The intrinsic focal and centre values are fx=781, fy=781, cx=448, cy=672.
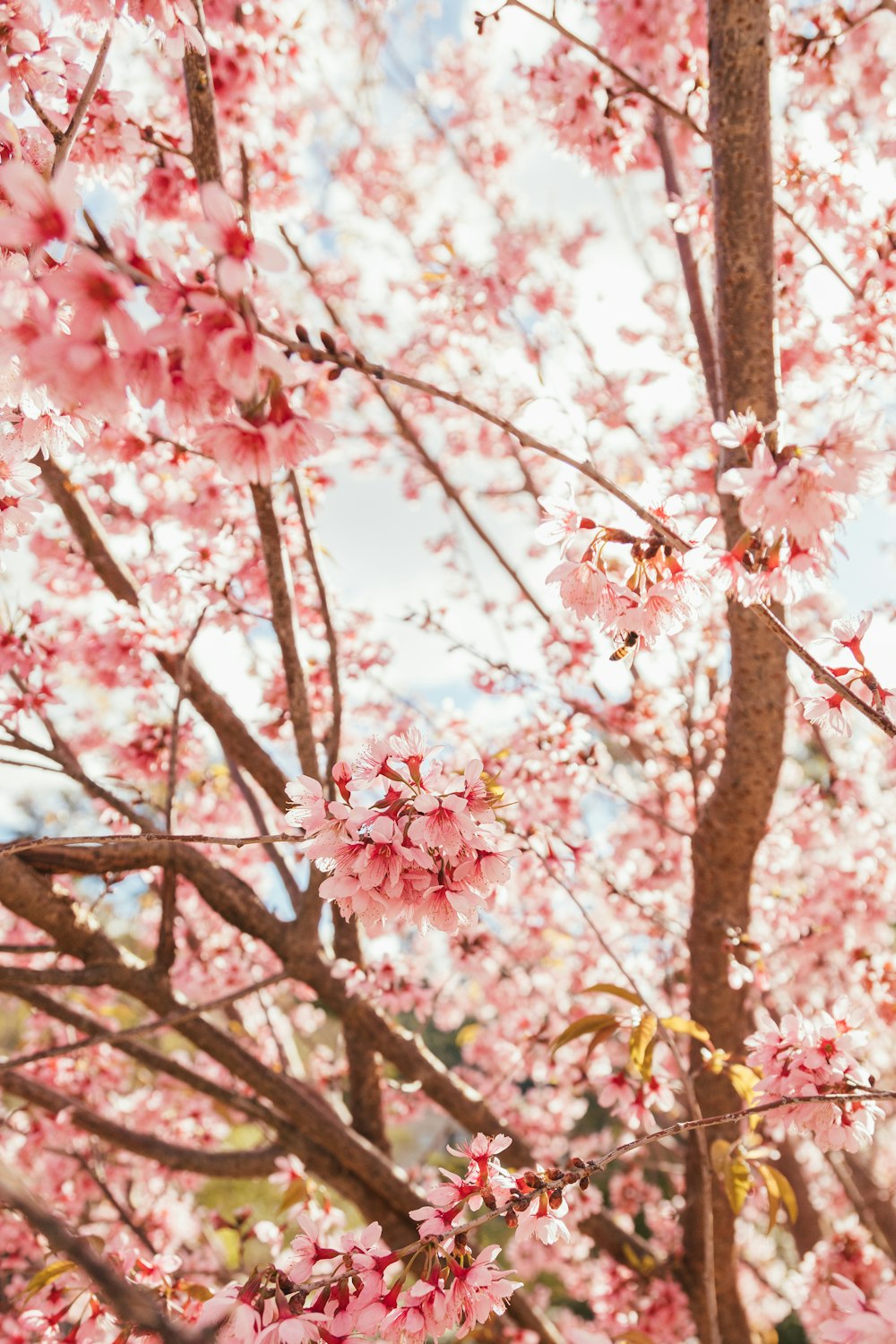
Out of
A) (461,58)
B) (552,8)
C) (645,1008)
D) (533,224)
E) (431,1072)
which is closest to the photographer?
(645,1008)

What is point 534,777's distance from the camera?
279cm

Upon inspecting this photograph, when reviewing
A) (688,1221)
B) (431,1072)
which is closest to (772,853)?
(688,1221)

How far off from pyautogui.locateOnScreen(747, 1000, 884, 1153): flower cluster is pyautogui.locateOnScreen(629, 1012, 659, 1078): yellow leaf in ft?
0.72

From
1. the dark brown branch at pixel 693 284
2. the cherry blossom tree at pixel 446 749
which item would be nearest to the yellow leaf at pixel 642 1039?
the cherry blossom tree at pixel 446 749

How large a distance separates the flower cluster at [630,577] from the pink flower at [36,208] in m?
0.70

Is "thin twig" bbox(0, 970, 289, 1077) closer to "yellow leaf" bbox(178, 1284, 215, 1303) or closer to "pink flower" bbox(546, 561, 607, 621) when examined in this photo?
"yellow leaf" bbox(178, 1284, 215, 1303)

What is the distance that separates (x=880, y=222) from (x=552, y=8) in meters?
1.20

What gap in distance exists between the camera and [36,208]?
81cm

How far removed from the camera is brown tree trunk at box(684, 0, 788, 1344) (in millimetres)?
1878

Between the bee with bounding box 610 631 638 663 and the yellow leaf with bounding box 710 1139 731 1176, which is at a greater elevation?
the bee with bounding box 610 631 638 663

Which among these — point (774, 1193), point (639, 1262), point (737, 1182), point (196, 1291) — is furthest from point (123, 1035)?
point (639, 1262)

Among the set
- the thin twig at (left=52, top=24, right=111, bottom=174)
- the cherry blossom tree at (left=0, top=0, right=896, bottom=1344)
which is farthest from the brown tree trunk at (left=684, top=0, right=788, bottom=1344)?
the thin twig at (left=52, top=24, right=111, bottom=174)

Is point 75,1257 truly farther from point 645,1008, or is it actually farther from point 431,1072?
point 431,1072

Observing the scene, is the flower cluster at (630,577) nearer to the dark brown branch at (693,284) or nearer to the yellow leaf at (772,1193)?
the dark brown branch at (693,284)
